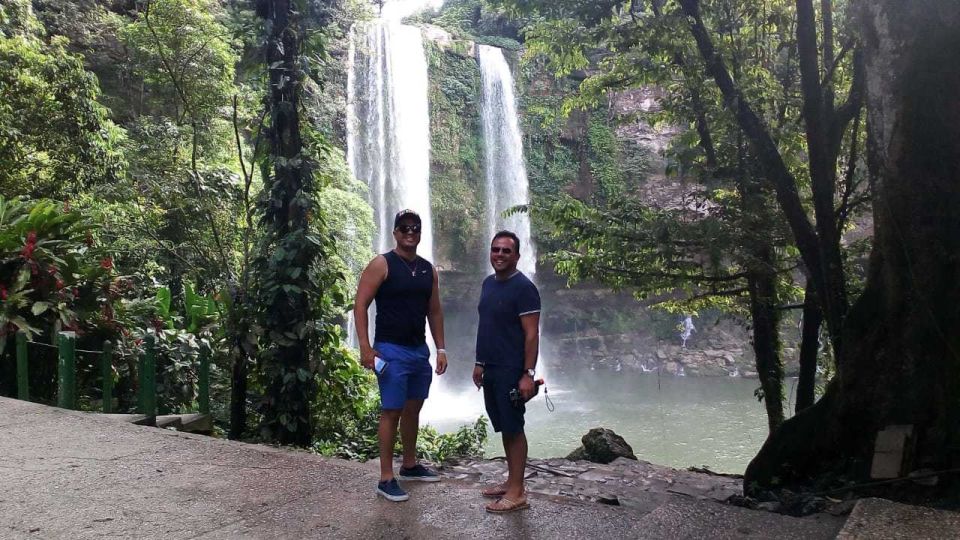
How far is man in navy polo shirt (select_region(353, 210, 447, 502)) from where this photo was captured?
377cm

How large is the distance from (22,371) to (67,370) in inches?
26.4

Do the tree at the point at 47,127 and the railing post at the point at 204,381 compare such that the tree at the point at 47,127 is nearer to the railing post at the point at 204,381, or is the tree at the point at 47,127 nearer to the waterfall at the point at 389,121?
the railing post at the point at 204,381

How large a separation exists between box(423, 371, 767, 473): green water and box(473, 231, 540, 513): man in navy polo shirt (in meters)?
10.2

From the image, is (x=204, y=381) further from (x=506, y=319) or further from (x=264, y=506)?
(x=506, y=319)

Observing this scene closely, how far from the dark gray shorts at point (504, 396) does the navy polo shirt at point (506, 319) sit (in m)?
0.04

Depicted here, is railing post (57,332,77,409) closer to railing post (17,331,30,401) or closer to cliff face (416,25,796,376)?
railing post (17,331,30,401)

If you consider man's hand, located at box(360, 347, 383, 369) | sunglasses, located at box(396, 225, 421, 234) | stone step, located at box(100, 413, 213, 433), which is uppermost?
sunglasses, located at box(396, 225, 421, 234)

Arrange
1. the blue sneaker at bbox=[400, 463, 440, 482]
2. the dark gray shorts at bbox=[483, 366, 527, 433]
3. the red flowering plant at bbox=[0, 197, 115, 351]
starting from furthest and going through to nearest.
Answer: the red flowering plant at bbox=[0, 197, 115, 351] < the blue sneaker at bbox=[400, 463, 440, 482] < the dark gray shorts at bbox=[483, 366, 527, 433]

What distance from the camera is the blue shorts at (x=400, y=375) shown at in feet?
12.6

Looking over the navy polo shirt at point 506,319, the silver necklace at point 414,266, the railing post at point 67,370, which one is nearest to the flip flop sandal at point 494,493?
Answer: the navy polo shirt at point 506,319

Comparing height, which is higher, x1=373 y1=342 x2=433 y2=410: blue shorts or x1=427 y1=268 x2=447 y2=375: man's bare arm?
x1=427 y1=268 x2=447 y2=375: man's bare arm

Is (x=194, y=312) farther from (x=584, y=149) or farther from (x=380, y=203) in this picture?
(x=584, y=149)

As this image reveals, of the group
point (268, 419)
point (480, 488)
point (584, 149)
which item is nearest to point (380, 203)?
point (584, 149)

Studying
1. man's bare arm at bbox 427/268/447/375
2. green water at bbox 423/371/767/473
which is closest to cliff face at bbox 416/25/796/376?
green water at bbox 423/371/767/473
